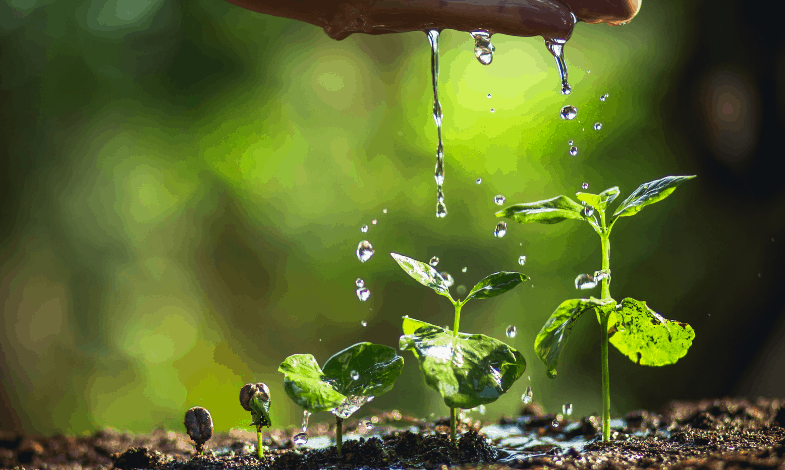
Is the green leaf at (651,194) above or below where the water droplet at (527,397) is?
above

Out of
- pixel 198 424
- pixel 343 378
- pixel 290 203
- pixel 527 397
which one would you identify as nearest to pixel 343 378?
pixel 343 378

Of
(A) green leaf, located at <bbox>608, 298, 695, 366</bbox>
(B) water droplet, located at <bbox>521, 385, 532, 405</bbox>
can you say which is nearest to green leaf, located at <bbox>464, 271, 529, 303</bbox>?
(A) green leaf, located at <bbox>608, 298, 695, 366</bbox>

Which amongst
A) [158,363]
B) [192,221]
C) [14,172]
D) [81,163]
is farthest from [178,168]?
[158,363]

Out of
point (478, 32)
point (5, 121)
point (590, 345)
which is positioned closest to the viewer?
point (478, 32)

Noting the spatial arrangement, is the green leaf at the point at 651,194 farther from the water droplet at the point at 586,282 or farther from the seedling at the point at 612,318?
the water droplet at the point at 586,282

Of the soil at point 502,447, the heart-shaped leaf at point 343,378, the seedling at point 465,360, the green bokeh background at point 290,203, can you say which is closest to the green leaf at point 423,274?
the seedling at point 465,360

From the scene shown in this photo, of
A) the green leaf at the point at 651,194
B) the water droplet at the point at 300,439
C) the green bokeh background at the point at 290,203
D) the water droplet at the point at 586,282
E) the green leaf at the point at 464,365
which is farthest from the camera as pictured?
the green bokeh background at the point at 290,203

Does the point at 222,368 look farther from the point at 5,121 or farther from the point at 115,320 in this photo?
the point at 5,121

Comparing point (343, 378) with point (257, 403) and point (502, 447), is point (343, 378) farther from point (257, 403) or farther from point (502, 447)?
point (502, 447)
